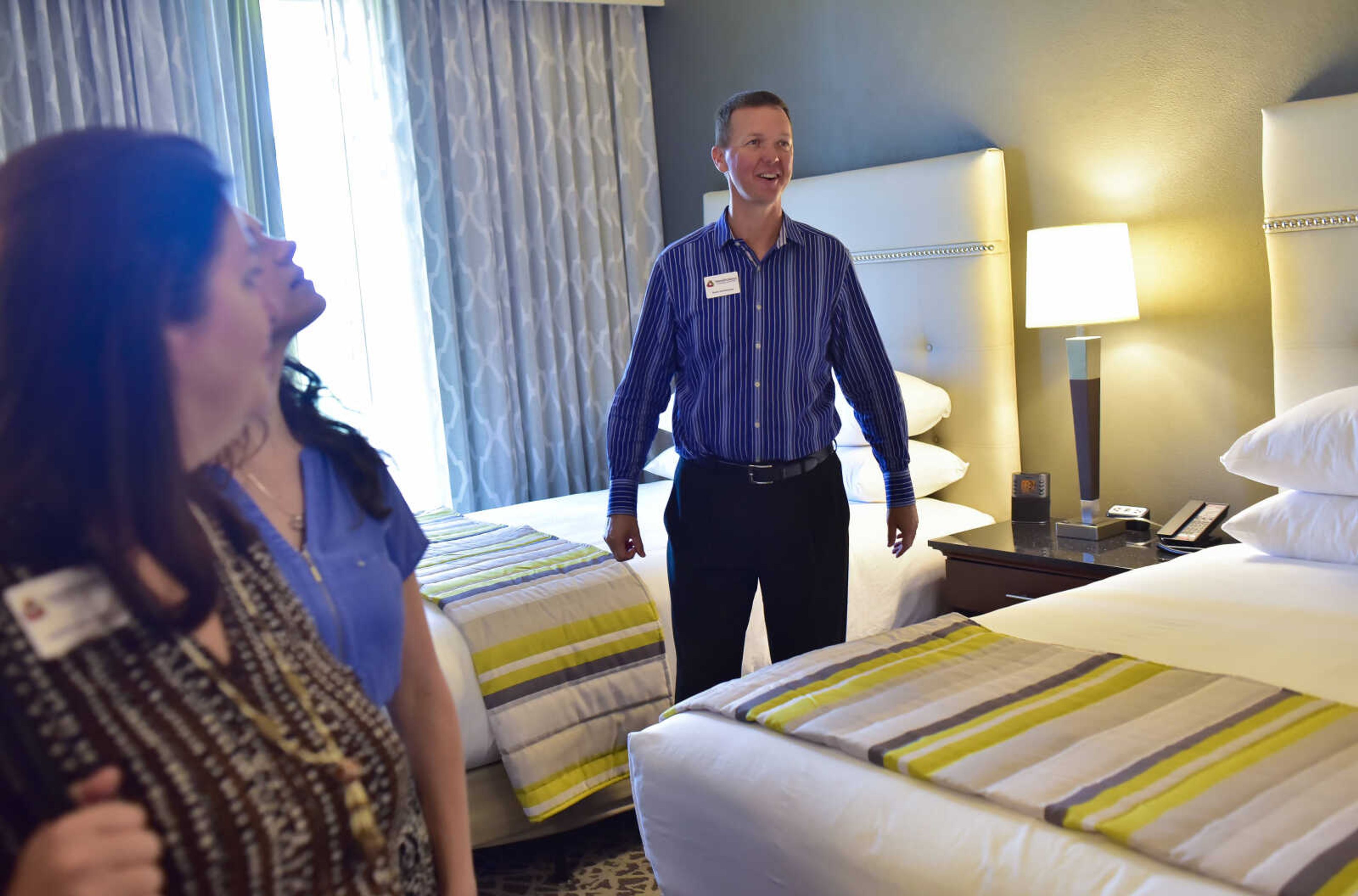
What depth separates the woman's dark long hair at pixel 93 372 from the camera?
0.68m

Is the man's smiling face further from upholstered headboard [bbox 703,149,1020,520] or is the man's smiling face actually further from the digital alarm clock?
the digital alarm clock

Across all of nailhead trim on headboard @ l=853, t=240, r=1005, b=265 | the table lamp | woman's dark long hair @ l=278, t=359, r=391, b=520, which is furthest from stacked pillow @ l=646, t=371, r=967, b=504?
woman's dark long hair @ l=278, t=359, r=391, b=520

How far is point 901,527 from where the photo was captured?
2598 mm

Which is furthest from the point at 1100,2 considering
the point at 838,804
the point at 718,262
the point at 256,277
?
the point at 256,277

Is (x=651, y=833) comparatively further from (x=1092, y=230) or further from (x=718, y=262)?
(x=1092, y=230)

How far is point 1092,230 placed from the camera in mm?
3010

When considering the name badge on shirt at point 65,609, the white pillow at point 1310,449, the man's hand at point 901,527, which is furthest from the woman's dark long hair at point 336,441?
the white pillow at point 1310,449

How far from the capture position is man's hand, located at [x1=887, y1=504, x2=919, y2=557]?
2.59 m

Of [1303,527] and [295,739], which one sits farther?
[1303,527]

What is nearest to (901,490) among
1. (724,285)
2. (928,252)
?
(724,285)

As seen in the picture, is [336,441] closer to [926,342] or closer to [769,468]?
[769,468]

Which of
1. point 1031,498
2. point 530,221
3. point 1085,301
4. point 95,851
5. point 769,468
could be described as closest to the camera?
point 95,851

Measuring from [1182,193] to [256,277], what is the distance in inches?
112

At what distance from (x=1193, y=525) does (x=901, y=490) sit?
2.81ft
